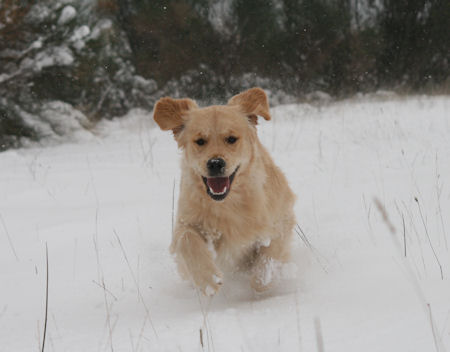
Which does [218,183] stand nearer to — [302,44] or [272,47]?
[272,47]

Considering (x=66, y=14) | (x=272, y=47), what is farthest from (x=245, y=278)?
(x=272, y=47)

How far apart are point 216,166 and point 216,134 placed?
305 mm

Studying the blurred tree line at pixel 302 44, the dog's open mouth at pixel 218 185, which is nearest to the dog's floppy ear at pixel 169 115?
the dog's open mouth at pixel 218 185

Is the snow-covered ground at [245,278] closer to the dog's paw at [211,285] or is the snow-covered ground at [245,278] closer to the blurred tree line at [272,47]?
the dog's paw at [211,285]

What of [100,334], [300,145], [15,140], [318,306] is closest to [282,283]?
[318,306]

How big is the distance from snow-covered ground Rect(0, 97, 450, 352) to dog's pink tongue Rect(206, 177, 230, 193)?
2.23 ft

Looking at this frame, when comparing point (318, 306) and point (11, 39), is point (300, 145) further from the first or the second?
point (11, 39)

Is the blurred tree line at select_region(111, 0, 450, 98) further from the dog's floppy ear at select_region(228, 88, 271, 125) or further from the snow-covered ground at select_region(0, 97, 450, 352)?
the dog's floppy ear at select_region(228, 88, 271, 125)

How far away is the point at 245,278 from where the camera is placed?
3326mm

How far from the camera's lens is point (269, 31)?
40.5ft

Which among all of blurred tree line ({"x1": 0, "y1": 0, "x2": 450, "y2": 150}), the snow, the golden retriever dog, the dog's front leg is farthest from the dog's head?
blurred tree line ({"x1": 0, "y1": 0, "x2": 450, "y2": 150})

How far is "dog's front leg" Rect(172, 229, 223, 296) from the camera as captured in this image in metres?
2.60

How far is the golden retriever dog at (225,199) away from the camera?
271cm

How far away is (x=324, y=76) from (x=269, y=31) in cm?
197
